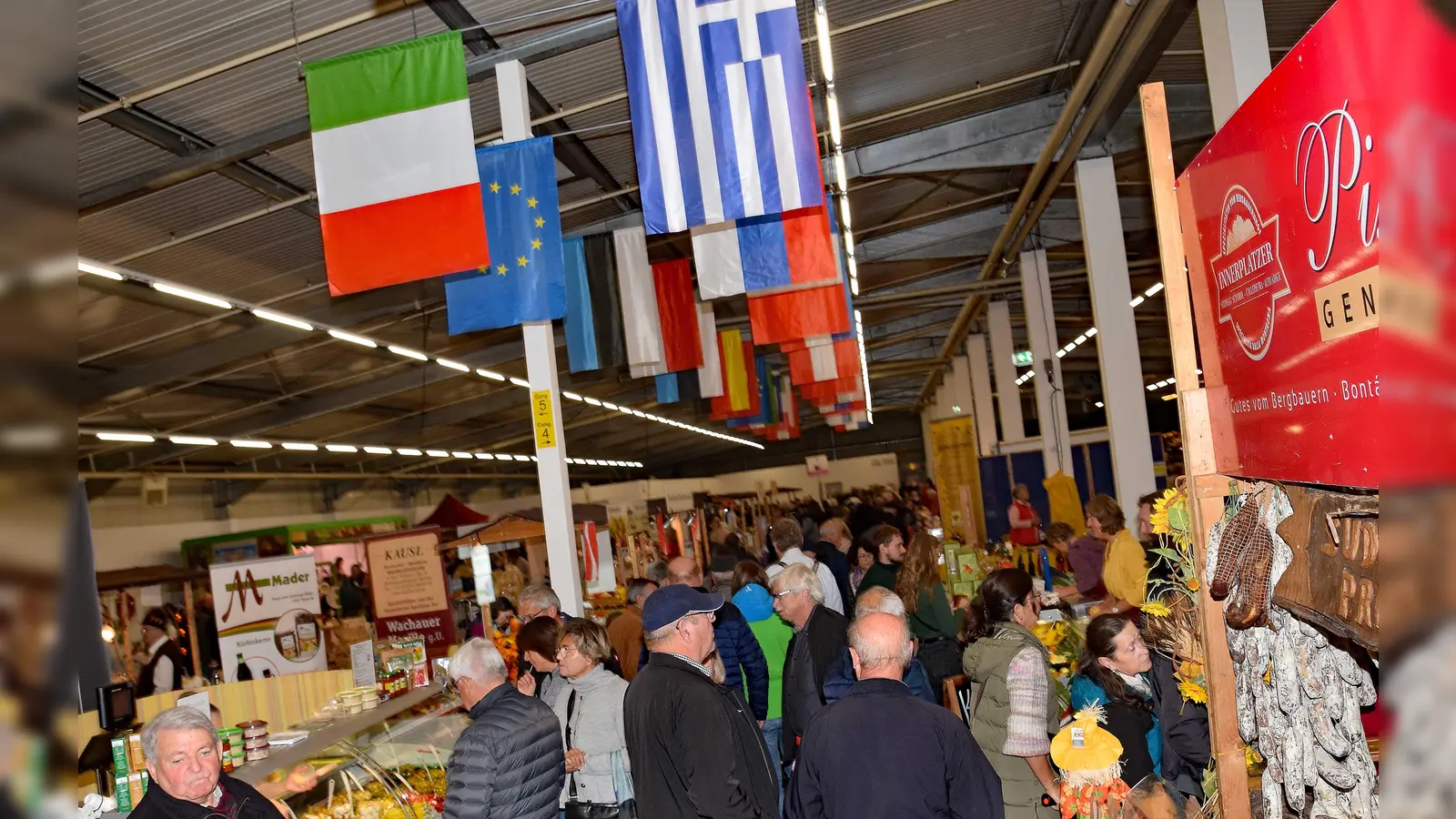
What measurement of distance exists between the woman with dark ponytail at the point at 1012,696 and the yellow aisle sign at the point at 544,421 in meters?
3.53

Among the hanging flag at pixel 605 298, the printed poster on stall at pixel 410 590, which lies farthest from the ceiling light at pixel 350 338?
the hanging flag at pixel 605 298

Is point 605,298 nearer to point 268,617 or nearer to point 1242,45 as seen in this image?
point 268,617

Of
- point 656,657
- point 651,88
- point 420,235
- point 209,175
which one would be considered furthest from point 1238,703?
point 209,175

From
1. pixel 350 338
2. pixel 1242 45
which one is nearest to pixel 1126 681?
pixel 1242 45

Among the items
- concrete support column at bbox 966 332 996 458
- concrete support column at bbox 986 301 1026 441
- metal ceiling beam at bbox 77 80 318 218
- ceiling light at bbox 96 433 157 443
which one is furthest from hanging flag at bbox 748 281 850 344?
concrete support column at bbox 966 332 996 458

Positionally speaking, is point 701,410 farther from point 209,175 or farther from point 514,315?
point 514,315

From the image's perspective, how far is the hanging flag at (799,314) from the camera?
9.82 m

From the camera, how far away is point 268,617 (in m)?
10.7

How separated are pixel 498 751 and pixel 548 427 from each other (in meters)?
3.84

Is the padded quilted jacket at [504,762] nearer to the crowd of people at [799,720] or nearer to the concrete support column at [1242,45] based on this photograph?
the crowd of people at [799,720]

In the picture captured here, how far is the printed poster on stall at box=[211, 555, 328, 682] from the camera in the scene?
10.4 m

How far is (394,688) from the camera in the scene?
6.29 m

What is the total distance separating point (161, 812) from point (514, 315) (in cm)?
429

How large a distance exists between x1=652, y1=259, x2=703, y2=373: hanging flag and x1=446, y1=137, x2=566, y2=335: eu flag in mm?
3946
